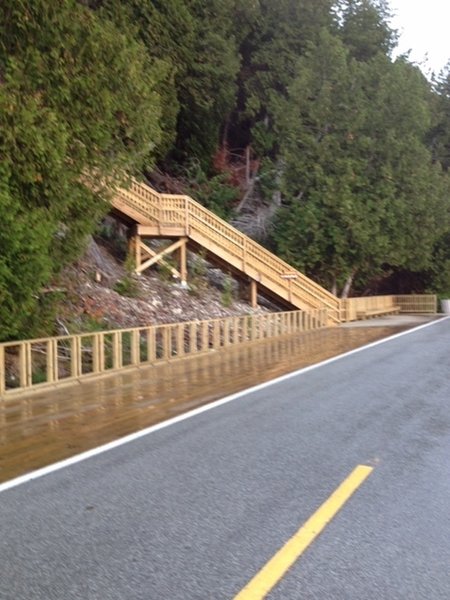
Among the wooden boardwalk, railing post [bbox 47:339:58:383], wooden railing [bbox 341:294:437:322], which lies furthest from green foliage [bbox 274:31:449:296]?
railing post [bbox 47:339:58:383]

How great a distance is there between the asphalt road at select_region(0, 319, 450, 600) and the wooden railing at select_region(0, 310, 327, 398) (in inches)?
150

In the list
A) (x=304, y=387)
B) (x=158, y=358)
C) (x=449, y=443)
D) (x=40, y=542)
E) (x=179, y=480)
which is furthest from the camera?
(x=158, y=358)

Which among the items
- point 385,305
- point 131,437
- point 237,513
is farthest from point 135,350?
point 385,305

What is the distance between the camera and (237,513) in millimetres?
5121

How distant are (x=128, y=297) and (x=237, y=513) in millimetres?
16498

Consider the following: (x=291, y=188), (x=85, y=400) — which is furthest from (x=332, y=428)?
(x=291, y=188)

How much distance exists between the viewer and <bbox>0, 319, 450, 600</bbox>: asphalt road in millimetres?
3971

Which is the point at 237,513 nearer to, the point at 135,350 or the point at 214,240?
the point at 135,350

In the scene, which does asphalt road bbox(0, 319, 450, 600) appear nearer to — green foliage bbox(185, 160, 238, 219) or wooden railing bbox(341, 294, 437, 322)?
wooden railing bbox(341, 294, 437, 322)

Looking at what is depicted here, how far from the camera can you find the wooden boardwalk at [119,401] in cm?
741

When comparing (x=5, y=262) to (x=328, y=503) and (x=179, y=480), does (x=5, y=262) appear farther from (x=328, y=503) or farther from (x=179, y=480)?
(x=328, y=503)

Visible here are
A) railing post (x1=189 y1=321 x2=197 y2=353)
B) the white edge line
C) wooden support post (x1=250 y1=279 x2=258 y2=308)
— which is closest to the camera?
the white edge line

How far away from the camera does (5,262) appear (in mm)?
10766

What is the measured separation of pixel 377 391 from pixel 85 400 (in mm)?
4440
